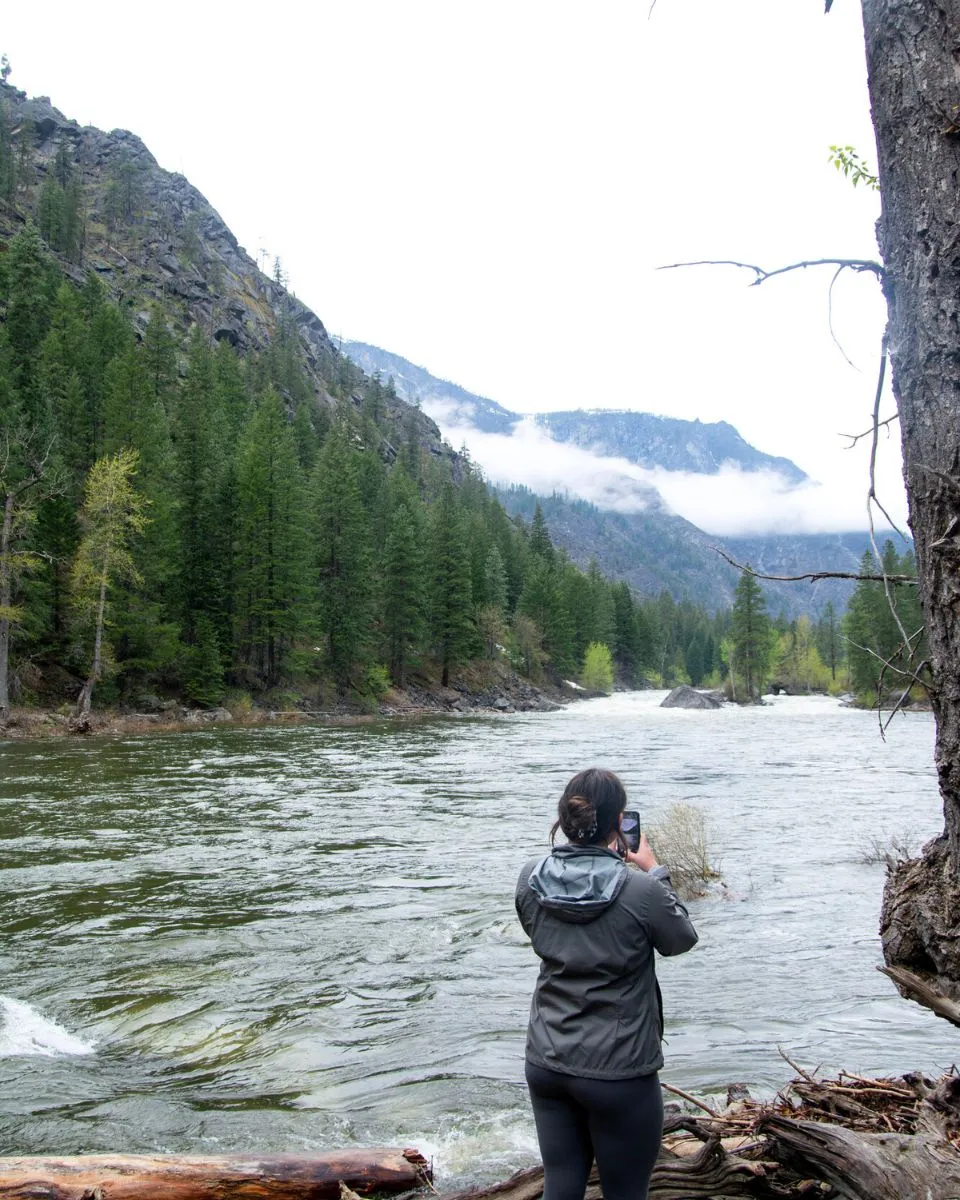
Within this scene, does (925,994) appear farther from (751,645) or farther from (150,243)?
(150,243)

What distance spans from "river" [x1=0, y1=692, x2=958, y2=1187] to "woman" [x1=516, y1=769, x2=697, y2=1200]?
2119 mm

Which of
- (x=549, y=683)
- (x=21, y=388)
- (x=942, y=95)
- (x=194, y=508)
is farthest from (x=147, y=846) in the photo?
(x=549, y=683)

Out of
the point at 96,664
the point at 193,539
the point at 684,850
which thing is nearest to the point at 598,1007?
the point at 684,850

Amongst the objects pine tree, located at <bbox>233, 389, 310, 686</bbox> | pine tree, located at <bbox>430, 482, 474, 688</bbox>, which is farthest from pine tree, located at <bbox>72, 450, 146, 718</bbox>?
pine tree, located at <bbox>430, 482, 474, 688</bbox>

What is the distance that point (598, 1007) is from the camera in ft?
11.1

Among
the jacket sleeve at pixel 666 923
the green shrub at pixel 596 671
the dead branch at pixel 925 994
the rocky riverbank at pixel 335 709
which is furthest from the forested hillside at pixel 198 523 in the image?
the dead branch at pixel 925 994

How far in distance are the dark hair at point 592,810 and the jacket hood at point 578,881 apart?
A: 5 centimetres

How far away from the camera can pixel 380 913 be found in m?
10.9

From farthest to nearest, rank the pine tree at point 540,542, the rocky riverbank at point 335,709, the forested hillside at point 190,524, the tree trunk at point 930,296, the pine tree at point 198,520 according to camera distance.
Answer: the pine tree at point 540,542 < the pine tree at point 198,520 < the forested hillside at point 190,524 < the rocky riverbank at point 335,709 < the tree trunk at point 930,296

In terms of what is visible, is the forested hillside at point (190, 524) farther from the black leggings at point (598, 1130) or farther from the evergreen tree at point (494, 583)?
the black leggings at point (598, 1130)

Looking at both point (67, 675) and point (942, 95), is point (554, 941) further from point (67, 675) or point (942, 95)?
point (67, 675)

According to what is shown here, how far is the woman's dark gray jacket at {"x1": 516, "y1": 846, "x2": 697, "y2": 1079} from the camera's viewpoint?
335cm

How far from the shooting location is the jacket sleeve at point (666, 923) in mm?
3348

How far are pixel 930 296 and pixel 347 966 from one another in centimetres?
823
